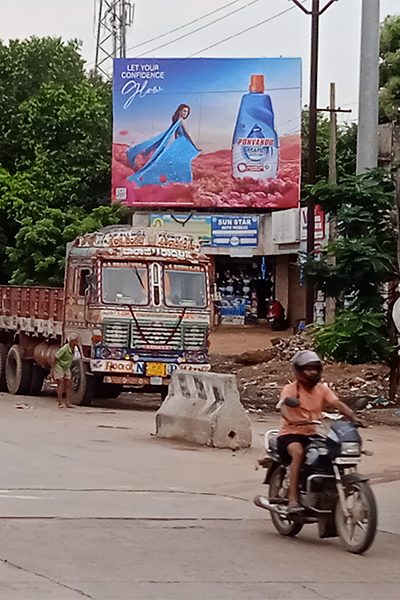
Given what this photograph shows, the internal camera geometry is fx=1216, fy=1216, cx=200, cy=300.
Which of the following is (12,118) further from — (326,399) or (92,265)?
(326,399)

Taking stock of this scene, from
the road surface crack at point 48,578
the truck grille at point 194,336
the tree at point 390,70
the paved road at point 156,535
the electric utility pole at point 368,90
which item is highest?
the tree at point 390,70

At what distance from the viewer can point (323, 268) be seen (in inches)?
908

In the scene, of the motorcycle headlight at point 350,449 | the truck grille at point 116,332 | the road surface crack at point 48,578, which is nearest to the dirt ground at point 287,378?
the truck grille at point 116,332

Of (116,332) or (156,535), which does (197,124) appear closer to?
(116,332)

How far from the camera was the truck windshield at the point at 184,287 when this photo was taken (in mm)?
23422

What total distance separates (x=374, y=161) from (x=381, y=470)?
46.9ft

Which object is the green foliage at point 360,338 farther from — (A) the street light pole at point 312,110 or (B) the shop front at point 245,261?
(B) the shop front at point 245,261

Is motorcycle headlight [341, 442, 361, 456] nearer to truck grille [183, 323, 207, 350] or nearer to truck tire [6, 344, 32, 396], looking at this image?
truck grille [183, 323, 207, 350]

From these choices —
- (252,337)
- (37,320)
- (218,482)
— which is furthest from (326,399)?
(252,337)

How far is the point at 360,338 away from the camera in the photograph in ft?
75.8

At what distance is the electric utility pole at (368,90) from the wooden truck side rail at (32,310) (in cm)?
791

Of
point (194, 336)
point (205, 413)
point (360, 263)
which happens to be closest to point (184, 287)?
point (194, 336)

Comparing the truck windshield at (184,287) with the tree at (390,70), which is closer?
the truck windshield at (184,287)

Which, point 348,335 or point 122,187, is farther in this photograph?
point 122,187
